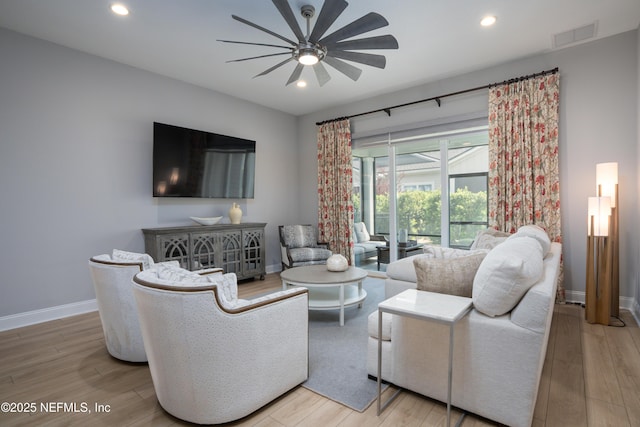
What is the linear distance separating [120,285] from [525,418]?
2628mm

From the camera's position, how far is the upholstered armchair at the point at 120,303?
2355 mm

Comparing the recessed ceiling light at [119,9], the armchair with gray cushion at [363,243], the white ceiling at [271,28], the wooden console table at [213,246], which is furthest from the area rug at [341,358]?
the recessed ceiling light at [119,9]

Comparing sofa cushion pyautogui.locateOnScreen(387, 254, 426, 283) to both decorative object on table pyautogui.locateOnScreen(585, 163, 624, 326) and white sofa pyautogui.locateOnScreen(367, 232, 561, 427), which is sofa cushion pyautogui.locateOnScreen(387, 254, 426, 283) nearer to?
white sofa pyautogui.locateOnScreen(367, 232, 561, 427)

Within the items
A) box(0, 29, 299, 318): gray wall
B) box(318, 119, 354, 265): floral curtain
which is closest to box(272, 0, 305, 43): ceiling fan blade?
box(0, 29, 299, 318): gray wall

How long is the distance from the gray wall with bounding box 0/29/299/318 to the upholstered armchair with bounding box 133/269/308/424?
8.38 feet

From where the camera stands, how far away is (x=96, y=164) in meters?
3.81

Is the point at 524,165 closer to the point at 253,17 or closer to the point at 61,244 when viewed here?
the point at 253,17

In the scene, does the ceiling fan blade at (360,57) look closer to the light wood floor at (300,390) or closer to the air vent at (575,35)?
the air vent at (575,35)

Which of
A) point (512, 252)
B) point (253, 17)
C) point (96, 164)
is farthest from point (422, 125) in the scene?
point (96, 164)

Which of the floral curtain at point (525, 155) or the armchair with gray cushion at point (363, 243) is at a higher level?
the floral curtain at point (525, 155)

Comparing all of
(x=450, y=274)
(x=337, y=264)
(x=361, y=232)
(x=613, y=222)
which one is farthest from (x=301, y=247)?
(x=613, y=222)

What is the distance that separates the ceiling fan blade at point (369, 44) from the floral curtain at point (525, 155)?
220cm

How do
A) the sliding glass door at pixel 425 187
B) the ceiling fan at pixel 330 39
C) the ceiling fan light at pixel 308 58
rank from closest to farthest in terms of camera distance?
the ceiling fan at pixel 330 39 < the ceiling fan light at pixel 308 58 < the sliding glass door at pixel 425 187

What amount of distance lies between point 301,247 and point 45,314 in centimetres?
329
